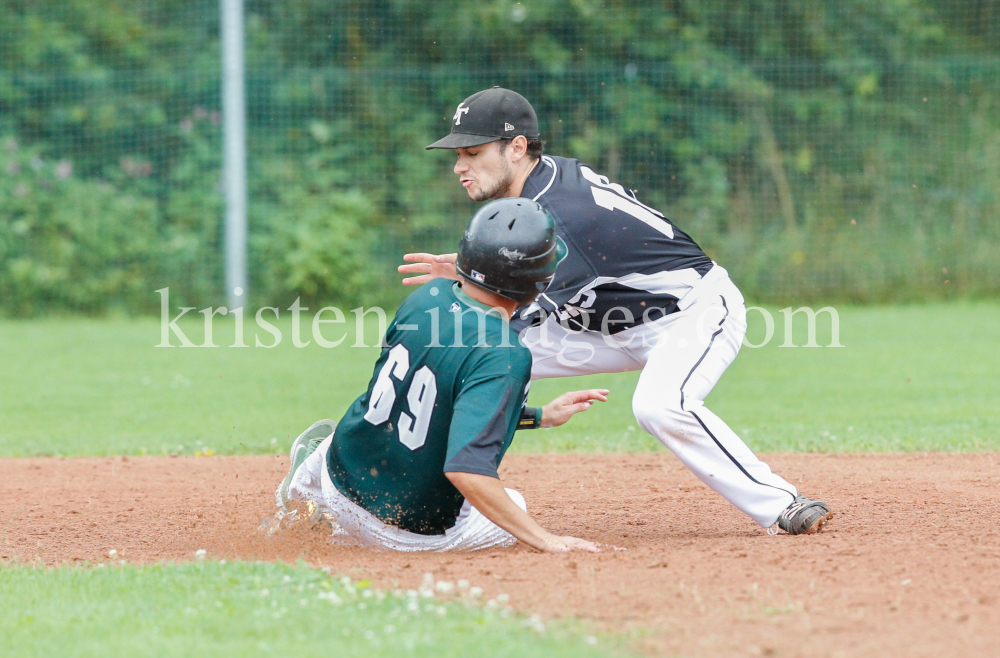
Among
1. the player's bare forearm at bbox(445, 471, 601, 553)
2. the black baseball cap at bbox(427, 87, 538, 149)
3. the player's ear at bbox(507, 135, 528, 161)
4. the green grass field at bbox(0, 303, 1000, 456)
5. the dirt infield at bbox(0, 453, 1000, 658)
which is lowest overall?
the green grass field at bbox(0, 303, 1000, 456)

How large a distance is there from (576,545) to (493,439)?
0.65 m

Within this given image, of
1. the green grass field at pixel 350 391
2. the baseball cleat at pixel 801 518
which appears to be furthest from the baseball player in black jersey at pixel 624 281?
the green grass field at pixel 350 391

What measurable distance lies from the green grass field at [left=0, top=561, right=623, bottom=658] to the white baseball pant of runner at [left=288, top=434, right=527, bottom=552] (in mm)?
396

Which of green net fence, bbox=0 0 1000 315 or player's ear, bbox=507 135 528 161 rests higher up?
player's ear, bbox=507 135 528 161

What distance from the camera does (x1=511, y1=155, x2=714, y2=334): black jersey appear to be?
187 inches

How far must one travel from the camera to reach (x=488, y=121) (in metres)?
4.88

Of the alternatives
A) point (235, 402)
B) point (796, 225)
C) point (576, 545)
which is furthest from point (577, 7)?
point (576, 545)

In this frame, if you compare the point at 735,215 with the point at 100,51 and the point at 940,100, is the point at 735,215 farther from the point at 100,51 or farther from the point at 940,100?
the point at 100,51

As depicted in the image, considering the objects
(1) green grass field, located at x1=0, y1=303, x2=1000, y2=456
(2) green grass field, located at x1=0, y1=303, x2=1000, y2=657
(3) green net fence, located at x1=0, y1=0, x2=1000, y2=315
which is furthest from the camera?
(3) green net fence, located at x1=0, y1=0, x2=1000, y2=315

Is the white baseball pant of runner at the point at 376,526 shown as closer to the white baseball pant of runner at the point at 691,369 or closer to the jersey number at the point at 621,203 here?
the white baseball pant of runner at the point at 691,369

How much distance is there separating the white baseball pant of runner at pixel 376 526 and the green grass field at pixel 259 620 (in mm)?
396

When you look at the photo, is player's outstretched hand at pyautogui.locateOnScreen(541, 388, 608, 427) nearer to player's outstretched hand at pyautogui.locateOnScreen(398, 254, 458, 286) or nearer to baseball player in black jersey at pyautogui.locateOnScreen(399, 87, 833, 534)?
baseball player in black jersey at pyautogui.locateOnScreen(399, 87, 833, 534)

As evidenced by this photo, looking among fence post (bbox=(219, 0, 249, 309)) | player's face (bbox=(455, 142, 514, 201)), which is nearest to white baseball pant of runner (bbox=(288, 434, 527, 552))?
player's face (bbox=(455, 142, 514, 201))

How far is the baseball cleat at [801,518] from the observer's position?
14.6 feet
